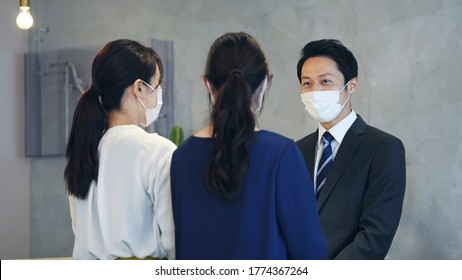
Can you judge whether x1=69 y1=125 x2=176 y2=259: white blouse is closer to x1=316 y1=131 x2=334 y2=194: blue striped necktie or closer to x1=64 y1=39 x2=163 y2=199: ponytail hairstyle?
x1=64 y1=39 x2=163 y2=199: ponytail hairstyle

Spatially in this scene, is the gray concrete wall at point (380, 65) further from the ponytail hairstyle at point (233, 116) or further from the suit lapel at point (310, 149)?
the ponytail hairstyle at point (233, 116)

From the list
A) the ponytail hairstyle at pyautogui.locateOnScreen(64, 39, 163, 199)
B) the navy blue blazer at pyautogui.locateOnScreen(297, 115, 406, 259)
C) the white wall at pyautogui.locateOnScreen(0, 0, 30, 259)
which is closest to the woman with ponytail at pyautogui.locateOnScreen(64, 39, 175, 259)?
the ponytail hairstyle at pyautogui.locateOnScreen(64, 39, 163, 199)

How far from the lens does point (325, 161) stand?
2016 millimetres

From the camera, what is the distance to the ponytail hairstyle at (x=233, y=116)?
1.33 meters

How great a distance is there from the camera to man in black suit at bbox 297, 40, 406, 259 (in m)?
1.88

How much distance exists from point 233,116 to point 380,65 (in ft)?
5.42

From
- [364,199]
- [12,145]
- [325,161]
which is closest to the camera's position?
[364,199]

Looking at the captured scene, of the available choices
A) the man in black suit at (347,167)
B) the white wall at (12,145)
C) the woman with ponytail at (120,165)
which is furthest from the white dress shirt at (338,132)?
the white wall at (12,145)

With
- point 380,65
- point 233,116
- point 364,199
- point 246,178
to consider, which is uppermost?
point 380,65

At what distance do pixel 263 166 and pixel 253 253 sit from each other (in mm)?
171

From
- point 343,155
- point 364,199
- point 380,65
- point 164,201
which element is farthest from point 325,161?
point 380,65

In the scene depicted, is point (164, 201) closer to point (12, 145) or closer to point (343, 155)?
point (343, 155)

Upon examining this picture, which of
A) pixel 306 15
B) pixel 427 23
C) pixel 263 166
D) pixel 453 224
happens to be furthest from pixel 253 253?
pixel 306 15

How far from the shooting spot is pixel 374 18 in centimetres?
288
